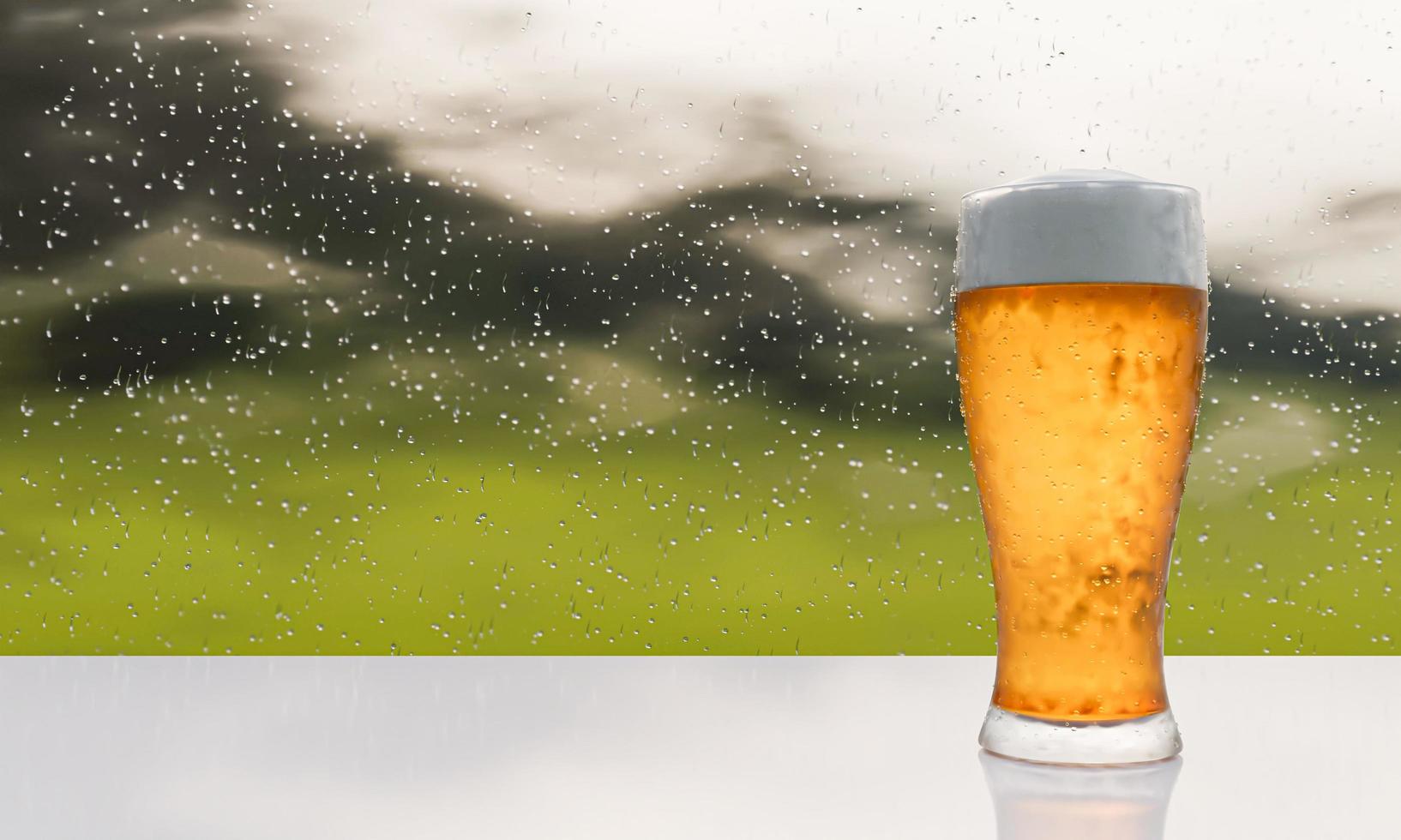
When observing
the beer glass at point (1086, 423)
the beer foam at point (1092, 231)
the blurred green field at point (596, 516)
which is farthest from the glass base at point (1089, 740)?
the blurred green field at point (596, 516)

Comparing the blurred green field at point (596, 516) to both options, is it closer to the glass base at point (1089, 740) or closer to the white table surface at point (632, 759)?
the white table surface at point (632, 759)

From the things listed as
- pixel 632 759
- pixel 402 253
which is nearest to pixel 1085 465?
pixel 632 759

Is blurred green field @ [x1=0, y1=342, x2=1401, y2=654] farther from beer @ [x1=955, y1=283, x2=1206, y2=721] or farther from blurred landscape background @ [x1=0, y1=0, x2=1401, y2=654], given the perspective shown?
beer @ [x1=955, y1=283, x2=1206, y2=721]

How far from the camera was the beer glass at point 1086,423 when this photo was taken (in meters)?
0.63

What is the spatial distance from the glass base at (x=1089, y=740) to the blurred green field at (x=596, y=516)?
43.1 inches

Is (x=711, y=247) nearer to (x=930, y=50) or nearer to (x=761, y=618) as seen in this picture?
(x=930, y=50)

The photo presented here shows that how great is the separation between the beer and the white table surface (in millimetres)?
58

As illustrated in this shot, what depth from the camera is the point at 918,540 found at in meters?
1.77

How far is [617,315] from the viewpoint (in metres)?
1.78

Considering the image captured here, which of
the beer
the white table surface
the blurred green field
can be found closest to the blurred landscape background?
the blurred green field

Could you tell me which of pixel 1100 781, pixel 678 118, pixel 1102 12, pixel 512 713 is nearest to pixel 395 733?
pixel 512 713

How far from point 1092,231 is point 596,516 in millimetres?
1227

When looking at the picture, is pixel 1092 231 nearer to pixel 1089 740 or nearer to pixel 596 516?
pixel 1089 740

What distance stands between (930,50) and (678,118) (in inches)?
15.6
